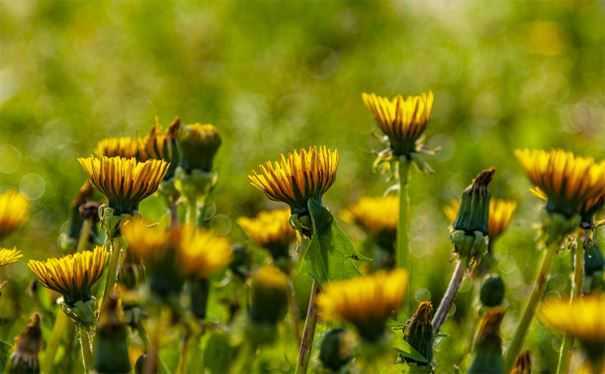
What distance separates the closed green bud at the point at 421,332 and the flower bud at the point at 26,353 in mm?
489

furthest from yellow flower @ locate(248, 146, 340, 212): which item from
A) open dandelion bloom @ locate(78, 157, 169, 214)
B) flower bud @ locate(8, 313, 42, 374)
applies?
flower bud @ locate(8, 313, 42, 374)

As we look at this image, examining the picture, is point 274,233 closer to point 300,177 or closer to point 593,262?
point 300,177

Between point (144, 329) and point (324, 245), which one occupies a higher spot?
point (324, 245)

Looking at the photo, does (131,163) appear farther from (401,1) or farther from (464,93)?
(401,1)

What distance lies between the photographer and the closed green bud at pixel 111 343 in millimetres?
1344

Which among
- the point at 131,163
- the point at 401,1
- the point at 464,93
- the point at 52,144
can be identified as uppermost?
the point at 401,1

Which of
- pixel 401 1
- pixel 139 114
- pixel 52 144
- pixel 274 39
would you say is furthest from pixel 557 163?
pixel 401 1

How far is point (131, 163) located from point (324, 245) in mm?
292

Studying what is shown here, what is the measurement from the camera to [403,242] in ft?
6.16

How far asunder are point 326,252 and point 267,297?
0.80 feet

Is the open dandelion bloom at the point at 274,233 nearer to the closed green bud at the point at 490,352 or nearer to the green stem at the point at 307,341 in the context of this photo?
the green stem at the point at 307,341

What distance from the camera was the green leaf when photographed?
159 cm

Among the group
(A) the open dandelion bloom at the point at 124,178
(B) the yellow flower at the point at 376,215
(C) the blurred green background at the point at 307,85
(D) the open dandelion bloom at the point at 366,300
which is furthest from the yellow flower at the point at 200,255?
(C) the blurred green background at the point at 307,85

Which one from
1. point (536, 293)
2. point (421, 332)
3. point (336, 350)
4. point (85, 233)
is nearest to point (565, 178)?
point (536, 293)
